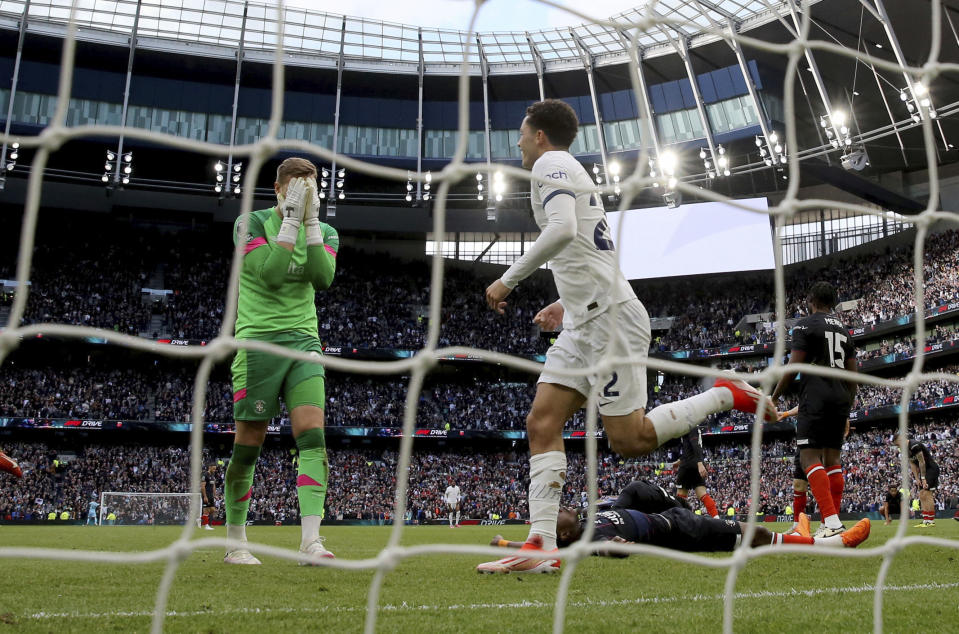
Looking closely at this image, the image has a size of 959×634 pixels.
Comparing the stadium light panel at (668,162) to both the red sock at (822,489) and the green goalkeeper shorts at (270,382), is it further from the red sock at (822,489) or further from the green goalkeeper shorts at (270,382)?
the green goalkeeper shorts at (270,382)

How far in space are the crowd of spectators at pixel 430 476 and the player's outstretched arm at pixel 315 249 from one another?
67.6 feet

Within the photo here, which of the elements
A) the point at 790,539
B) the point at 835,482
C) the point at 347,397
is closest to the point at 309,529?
the point at 790,539

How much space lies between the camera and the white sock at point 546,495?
3.47m

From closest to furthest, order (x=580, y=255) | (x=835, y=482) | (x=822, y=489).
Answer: (x=580, y=255) → (x=822, y=489) → (x=835, y=482)

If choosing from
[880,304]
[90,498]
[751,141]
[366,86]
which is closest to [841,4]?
[751,141]

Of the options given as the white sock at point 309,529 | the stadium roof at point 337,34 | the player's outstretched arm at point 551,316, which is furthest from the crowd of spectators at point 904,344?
the white sock at point 309,529

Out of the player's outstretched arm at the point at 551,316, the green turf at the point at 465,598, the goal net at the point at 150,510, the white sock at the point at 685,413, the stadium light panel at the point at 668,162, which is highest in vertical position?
the stadium light panel at the point at 668,162

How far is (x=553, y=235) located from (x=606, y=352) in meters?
0.54

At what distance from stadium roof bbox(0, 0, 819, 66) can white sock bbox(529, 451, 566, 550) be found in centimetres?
2415

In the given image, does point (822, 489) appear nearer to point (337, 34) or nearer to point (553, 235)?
point (553, 235)

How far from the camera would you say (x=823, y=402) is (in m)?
5.25

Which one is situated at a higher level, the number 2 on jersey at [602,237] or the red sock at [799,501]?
the number 2 on jersey at [602,237]

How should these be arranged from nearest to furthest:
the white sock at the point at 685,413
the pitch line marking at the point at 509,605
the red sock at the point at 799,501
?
the pitch line marking at the point at 509,605
the white sock at the point at 685,413
the red sock at the point at 799,501

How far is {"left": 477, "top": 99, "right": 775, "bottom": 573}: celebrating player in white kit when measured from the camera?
333cm
